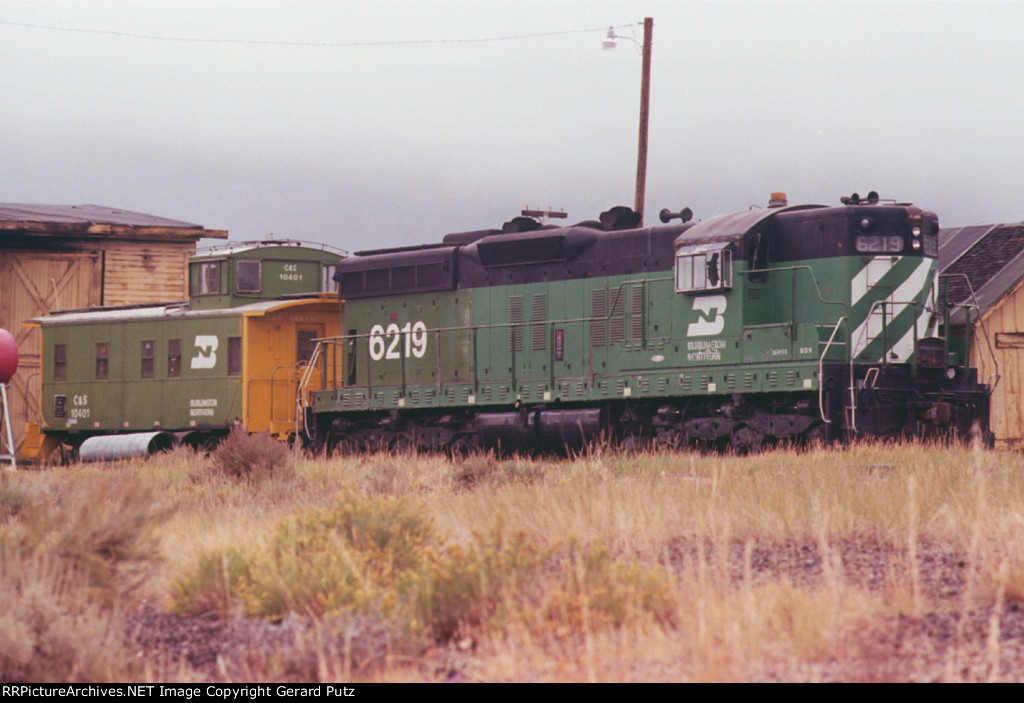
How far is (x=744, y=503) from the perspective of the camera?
9.32m

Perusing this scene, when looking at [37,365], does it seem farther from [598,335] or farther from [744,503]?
[744,503]

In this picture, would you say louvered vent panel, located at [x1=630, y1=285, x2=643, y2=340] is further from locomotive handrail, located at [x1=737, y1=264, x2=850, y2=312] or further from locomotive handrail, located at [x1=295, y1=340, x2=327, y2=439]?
locomotive handrail, located at [x1=295, y1=340, x2=327, y2=439]

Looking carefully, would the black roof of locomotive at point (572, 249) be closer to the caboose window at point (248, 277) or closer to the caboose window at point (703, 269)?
the caboose window at point (703, 269)

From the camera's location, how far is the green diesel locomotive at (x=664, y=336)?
15383 millimetres

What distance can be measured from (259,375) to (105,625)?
1606cm

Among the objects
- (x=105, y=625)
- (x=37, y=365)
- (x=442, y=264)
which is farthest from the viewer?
(x=37, y=365)

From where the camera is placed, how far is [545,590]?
629cm

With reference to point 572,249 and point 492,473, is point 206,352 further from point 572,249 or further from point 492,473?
point 492,473

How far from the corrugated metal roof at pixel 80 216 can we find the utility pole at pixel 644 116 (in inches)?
491

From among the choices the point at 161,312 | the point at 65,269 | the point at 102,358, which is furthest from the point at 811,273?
the point at 65,269

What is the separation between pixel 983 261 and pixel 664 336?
11998 millimetres

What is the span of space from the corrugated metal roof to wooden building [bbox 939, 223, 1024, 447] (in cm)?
1853
